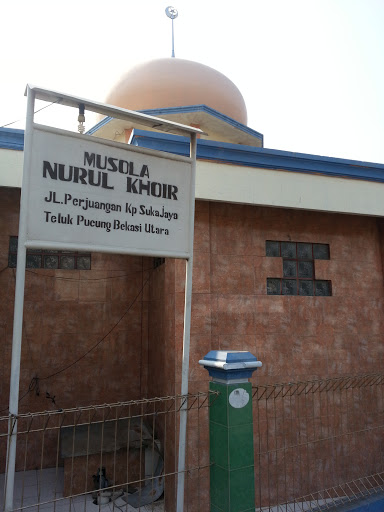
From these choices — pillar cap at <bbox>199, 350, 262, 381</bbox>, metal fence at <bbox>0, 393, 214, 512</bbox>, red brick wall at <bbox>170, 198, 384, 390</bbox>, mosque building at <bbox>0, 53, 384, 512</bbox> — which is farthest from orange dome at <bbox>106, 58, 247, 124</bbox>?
pillar cap at <bbox>199, 350, 262, 381</bbox>

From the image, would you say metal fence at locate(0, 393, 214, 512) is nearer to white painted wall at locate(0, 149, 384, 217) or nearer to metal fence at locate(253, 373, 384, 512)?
metal fence at locate(253, 373, 384, 512)

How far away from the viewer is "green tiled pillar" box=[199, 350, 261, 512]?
3.58 metres

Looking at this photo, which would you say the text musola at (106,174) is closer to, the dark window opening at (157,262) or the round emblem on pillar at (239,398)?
the round emblem on pillar at (239,398)

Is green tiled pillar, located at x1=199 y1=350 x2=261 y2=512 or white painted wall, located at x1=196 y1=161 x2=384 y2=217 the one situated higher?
white painted wall, located at x1=196 y1=161 x2=384 y2=217

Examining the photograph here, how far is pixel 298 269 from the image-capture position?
23.6 ft

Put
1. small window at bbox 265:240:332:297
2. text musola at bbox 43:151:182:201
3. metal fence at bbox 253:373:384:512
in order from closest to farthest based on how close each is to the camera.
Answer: text musola at bbox 43:151:182:201 → metal fence at bbox 253:373:384:512 → small window at bbox 265:240:332:297

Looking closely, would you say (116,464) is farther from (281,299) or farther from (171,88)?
(171,88)

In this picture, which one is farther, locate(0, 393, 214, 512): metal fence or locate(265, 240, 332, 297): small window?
locate(265, 240, 332, 297): small window

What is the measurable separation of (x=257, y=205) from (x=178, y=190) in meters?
2.98

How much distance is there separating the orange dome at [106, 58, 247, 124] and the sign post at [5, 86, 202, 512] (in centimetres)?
728

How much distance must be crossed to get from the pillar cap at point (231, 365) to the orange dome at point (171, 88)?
8.29 meters

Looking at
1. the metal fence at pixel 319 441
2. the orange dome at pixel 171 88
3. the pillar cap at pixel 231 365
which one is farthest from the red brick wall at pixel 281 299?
the orange dome at pixel 171 88

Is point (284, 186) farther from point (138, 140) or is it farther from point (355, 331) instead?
point (355, 331)

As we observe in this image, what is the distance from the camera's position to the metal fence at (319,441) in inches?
247
